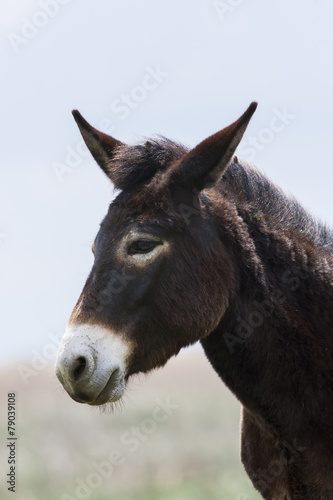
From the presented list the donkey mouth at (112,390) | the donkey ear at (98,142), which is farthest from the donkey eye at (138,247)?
the donkey ear at (98,142)

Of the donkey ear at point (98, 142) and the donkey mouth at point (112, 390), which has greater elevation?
the donkey ear at point (98, 142)

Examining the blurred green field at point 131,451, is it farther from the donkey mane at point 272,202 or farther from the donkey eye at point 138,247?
the donkey eye at point 138,247

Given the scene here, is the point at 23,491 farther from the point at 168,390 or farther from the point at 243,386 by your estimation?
the point at 168,390

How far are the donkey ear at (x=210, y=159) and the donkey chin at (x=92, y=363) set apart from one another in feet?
4.04

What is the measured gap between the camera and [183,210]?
16.2ft

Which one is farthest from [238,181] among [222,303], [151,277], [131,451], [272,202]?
[131,451]

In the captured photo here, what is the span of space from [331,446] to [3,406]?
48.8 feet

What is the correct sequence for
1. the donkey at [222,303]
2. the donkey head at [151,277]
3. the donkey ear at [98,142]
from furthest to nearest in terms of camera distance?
the donkey ear at [98,142] → the donkey at [222,303] → the donkey head at [151,277]

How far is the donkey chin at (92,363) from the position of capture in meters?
4.29

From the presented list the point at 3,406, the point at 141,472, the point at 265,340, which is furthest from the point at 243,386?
the point at 3,406

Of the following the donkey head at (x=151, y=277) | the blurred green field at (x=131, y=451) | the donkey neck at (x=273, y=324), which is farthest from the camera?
the blurred green field at (x=131, y=451)

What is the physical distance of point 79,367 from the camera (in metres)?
4.34

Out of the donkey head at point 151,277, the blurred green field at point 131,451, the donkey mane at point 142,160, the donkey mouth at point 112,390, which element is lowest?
the blurred green field at point 131,451

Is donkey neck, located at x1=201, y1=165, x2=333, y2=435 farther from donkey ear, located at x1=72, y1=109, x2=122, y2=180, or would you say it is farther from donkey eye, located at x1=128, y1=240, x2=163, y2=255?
donkey ear, located at x1=72, y1=109, x2=122, y2=180
